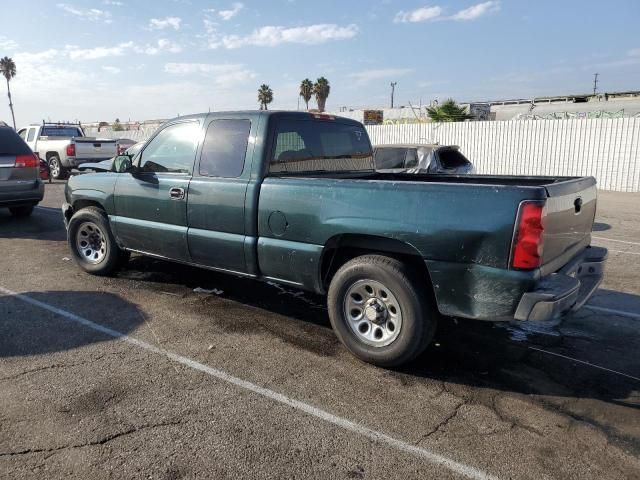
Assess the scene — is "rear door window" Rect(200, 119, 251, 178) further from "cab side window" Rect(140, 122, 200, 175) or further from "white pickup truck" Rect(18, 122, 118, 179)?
"white pickup truck" Rect(18, 122, 118, 179)

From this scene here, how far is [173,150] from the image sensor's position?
5301mm

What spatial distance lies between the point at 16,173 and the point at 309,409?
8.58 metres

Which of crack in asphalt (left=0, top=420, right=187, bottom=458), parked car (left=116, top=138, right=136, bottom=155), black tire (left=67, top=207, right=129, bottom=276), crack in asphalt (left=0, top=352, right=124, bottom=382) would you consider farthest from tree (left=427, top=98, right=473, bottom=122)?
crack in asphalt (left=0, top=420, right=187, bottom=458)

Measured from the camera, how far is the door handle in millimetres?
5012

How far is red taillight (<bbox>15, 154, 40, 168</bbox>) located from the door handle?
600 centimetres

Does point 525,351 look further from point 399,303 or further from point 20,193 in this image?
point 20,193

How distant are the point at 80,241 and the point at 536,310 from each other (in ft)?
17.5

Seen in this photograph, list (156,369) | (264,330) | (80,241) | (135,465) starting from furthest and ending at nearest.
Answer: (80,241) → (264,330) → (156,369) → (135,465)

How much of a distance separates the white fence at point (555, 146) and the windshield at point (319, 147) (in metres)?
13.3

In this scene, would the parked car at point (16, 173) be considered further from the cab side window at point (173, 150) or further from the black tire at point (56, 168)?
the black tire at point (56, 168)

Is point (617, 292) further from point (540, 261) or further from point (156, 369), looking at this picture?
point (156, 369)

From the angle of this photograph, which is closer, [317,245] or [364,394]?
[364,394]

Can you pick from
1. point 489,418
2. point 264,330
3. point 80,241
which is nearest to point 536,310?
point 489,418

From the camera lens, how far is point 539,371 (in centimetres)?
388
